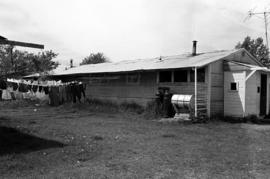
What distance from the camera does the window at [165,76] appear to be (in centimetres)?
1461

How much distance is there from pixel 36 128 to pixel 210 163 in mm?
5867

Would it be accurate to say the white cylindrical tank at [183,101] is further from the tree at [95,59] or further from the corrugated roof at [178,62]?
the tree at [95,59]

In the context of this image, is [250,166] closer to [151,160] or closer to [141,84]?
[151,160]

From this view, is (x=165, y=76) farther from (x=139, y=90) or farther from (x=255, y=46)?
(x=255, y=46)

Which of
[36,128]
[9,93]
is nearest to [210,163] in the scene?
[36,128]

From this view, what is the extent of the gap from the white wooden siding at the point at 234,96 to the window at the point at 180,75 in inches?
74.3

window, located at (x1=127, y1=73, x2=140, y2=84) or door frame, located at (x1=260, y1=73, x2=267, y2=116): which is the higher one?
window, located at (x1=127, y1=73, x2=140, y2=84)

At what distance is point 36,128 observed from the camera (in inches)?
357

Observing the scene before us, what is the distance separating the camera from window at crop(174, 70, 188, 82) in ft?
45.5

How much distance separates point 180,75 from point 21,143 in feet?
29.7

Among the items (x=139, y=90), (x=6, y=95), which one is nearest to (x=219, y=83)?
(x=139, y=90)

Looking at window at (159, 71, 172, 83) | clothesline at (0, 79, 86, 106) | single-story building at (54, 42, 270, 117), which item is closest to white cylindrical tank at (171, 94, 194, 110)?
single-story building at (54, 42, 270, 117)

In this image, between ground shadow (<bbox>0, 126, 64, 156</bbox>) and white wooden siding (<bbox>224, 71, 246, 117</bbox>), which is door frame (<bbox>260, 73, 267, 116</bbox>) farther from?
ground shadow (<bbox>0, 126, 64, 156</bbox>)

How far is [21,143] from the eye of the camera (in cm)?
679
